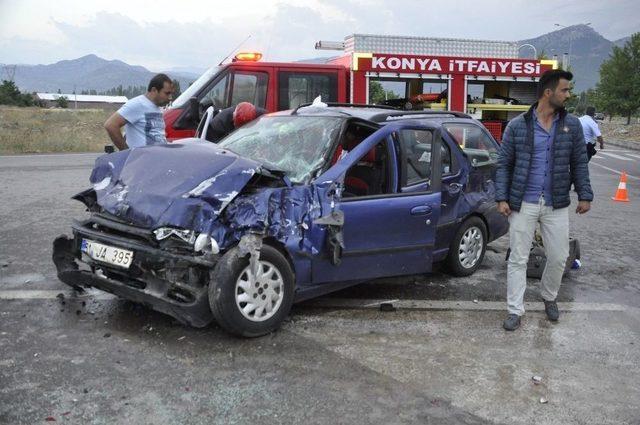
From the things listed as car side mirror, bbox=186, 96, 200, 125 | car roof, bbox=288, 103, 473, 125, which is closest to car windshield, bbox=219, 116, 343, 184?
car roof, bbox=288, 103, 473, 125

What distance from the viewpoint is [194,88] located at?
30.5ft

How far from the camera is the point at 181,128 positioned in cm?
895

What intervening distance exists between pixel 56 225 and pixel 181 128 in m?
2.42

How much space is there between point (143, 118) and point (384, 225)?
2.83 meters

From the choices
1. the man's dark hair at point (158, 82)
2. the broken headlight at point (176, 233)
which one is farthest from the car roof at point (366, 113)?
the broken headlight at point (176, 233)

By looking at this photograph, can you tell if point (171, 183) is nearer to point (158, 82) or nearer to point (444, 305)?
point (158, 82)

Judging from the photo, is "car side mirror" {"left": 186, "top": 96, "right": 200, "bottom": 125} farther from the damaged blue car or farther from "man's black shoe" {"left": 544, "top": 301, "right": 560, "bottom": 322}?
A: "man's black shoe" {"left": 544, "top": 301, "right": 560, "bottom": 322}

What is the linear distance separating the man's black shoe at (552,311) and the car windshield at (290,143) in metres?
2.13

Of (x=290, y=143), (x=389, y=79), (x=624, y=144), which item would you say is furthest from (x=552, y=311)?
(x=624, y=144)

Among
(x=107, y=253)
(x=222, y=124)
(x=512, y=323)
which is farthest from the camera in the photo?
(x=222, y=124)

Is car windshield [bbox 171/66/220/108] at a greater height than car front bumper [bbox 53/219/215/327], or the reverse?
car windshield [bbox 171/66/220/108]

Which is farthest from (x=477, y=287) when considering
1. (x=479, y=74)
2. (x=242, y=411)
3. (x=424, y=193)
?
(x=479, y=74)

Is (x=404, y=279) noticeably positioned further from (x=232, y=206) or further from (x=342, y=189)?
(x=232, y=206)

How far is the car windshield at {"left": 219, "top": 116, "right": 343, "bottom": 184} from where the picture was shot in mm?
4598
